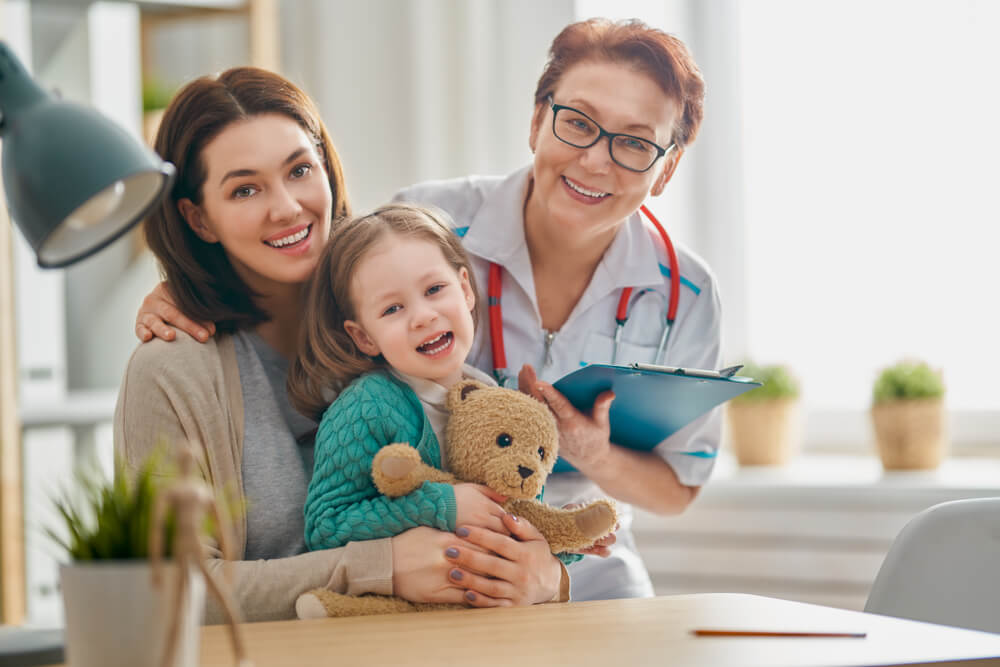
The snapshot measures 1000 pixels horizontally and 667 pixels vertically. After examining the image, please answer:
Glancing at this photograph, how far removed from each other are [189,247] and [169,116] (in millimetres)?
170

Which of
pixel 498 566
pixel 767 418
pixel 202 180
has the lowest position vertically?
pixel 767 418

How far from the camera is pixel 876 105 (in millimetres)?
2824

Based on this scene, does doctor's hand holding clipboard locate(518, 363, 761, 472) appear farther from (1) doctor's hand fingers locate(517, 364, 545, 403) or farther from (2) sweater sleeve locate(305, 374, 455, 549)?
(2) sweater sleeve locate(305, 374, 455, 549)

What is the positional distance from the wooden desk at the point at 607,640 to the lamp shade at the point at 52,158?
386mm

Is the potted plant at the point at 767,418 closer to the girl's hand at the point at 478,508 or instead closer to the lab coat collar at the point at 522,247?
the lab coat collar at the point at 522,247

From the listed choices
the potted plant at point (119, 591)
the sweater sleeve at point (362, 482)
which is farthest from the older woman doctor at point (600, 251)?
the potted plant at point (119, 591)

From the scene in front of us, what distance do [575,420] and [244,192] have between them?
0.52 m

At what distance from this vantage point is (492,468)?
117cm

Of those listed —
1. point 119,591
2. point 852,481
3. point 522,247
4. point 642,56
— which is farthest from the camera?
point 852,481

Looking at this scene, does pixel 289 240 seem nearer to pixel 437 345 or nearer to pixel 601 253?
pixel 437 345

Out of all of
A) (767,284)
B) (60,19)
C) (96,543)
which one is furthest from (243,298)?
(767,284)

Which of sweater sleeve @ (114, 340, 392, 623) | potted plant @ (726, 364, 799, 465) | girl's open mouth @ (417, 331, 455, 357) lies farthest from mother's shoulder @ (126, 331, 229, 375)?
potted plant @ (726, 364, 799, 465)

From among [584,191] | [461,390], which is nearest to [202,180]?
[461,390]

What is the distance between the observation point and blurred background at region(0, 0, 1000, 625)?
2.50m
